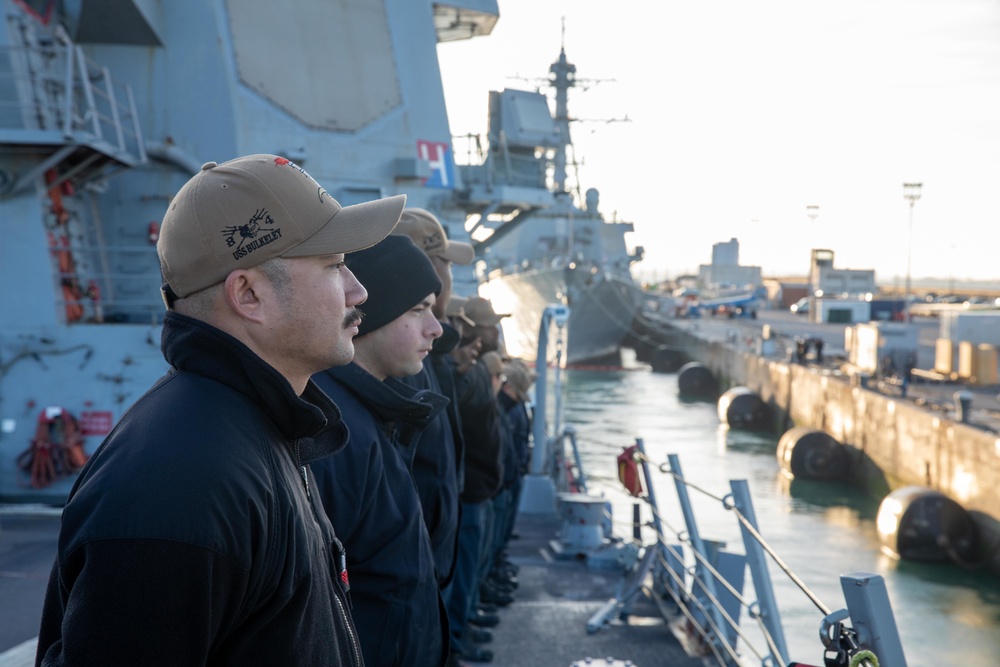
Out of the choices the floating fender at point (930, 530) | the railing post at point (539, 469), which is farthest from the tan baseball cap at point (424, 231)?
the floating fender at point (930, 530)

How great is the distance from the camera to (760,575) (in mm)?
3475

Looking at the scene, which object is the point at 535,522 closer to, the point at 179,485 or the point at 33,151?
the point at 33,151

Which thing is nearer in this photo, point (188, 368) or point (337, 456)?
point (188, 368)

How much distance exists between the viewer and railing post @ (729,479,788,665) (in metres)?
3.46

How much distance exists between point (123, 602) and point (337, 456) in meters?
1.03

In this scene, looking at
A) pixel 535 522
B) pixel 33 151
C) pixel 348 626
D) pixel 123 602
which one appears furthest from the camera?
pixel 535 522

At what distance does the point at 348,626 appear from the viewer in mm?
1432

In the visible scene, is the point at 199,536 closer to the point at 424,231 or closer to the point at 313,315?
the point at 313,315

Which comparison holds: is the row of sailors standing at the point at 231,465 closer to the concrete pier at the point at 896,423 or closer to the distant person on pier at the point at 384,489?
the distant person on pier at the point at 384,489

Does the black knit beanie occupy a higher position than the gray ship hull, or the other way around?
the black knit beanie

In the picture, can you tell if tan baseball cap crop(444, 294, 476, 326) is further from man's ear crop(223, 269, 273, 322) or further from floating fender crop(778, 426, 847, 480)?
floating fender crop(778, 426, 847, 480)

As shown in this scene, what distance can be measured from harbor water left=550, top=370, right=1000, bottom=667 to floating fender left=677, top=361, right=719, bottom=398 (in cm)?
380

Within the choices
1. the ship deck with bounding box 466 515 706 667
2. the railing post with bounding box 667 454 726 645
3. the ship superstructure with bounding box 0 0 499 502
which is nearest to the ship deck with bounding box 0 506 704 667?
the ship deck with bounding box 466 515 706 667

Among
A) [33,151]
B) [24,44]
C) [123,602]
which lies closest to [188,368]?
[123,602]
